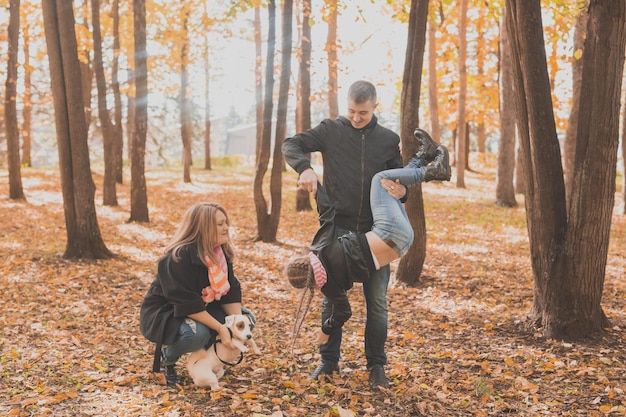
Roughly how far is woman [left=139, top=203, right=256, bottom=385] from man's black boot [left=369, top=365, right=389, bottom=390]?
1.11 m

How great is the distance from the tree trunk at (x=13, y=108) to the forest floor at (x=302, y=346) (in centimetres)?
474

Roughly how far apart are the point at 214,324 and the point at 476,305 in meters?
4.09

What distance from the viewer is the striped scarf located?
4.64 metres

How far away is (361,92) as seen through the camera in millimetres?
4277

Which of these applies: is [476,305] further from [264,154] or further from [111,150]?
[111,150]

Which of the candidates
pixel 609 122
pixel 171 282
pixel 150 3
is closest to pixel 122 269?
pixel 171 282

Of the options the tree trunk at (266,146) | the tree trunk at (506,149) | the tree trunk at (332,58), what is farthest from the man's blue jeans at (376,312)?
the tree trunk at (506,149)

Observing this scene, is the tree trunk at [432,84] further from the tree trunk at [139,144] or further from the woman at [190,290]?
the woman at [190,290]

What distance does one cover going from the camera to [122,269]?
9.35m

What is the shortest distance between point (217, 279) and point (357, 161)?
141 centimetres

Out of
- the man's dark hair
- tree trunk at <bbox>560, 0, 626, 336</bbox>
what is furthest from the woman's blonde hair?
tree trunk at <bbox>560, 0, 626, 336</bbox>

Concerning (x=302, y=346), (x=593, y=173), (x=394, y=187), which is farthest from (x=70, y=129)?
(x=593, y=173)

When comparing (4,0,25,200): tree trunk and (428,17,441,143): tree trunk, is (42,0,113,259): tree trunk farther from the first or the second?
(428,17,441,143): tree trunk

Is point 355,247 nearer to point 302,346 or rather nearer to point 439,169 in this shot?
point 439,169
